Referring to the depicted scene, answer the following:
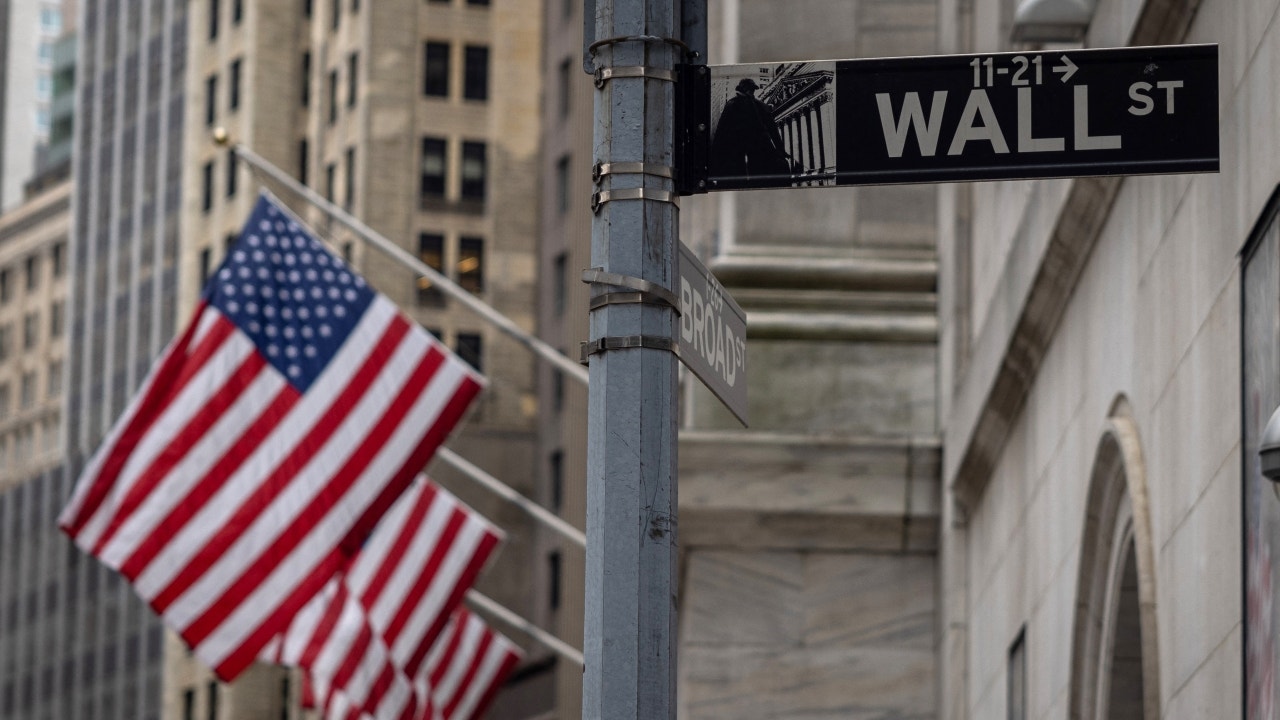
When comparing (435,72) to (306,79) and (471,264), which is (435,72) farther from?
(306,79)

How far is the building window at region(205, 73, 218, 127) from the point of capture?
102375 millimetres

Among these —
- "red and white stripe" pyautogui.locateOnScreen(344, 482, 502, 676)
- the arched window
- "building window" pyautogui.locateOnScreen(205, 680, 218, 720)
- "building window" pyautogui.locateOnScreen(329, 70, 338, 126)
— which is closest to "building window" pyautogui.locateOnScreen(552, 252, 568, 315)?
"building window" pyautogui.locateOnScreen(329, 70, 338, 126)

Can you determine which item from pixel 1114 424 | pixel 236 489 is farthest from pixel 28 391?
pixel 1114 424

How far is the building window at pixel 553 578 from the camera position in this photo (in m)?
78.8

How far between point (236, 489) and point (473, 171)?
233ft

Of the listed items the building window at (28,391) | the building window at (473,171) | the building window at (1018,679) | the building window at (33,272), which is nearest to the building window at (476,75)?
the building window at (473,171)

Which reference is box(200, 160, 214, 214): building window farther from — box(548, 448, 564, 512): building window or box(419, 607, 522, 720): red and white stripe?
box(419, 607, 522, 720): red and white stripe

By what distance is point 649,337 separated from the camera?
6.54 metres

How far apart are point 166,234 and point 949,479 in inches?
3458

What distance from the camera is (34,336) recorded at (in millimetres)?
124125

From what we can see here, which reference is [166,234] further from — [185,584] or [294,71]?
[185,584]

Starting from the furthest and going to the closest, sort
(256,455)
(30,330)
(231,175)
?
(30,330), (231,175), (256,455)

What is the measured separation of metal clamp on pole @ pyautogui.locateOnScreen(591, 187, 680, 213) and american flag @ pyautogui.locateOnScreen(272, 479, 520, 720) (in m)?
17.6

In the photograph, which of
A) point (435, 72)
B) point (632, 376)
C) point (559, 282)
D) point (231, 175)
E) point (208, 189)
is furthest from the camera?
point (208, 189)
